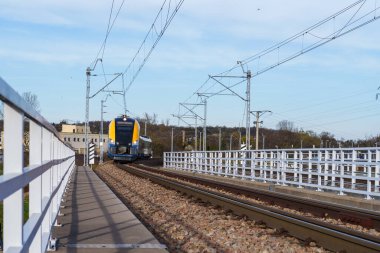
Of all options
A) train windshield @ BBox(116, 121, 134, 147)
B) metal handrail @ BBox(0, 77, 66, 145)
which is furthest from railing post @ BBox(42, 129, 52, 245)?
train windshield @ BBox(116, 121, 134, 147)

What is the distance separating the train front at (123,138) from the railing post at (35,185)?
41717mm

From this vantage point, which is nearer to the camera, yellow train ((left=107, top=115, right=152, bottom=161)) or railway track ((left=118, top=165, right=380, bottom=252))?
railway track ((left=118, top=165, right=380, bottom=252))

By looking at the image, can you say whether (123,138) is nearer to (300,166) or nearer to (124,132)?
(124,132)

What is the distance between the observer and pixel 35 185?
4.54 metres

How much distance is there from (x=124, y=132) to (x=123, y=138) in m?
0.52

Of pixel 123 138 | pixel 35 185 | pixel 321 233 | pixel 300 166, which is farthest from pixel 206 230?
pixel 123 138

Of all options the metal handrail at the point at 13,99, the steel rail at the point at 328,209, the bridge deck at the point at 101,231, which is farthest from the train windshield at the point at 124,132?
the metal handrail at the point at 13,99

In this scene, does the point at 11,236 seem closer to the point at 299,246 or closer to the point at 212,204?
the point at 299,246

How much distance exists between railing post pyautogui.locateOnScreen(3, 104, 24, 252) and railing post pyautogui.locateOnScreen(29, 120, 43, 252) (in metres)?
1.27

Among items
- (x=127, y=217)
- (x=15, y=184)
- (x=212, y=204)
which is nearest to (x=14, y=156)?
(x=15, y=184)

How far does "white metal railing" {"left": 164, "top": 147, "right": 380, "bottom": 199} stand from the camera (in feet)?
50.9

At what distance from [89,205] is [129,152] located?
35.1m

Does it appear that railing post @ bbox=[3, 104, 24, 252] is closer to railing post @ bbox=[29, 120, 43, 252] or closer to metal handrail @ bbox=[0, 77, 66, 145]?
metal handrail @ bbox=[0, 77, 66, 145]

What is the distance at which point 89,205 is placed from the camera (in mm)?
12852
